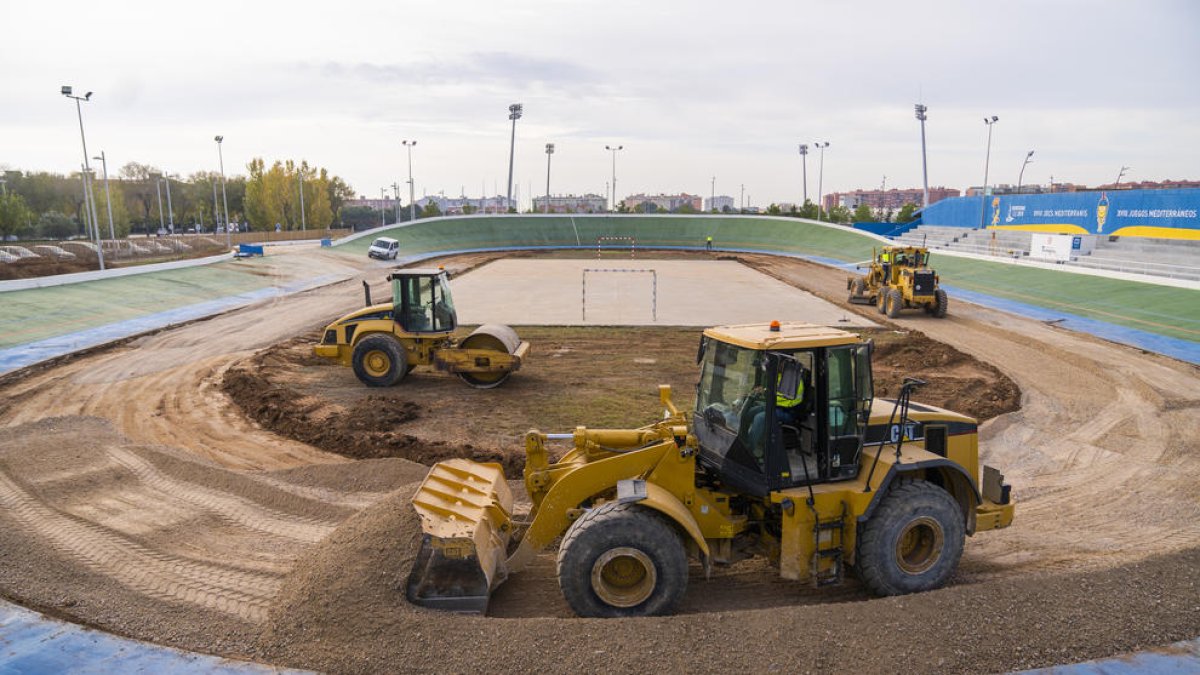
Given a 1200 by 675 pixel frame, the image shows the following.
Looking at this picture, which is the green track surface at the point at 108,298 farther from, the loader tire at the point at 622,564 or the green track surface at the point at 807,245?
the loader tire at the point at 622,564

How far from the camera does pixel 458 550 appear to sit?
6168mm

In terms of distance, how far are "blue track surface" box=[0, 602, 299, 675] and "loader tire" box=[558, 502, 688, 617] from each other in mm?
2268

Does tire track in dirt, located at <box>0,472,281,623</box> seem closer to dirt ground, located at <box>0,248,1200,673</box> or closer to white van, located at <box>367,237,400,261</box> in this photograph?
dirt ground, located at <box>0,248,1200,673</box>

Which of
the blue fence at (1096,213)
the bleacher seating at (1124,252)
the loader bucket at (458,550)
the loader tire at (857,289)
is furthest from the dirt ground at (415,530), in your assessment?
the blue fence at (1096,213)

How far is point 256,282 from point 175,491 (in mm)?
28812

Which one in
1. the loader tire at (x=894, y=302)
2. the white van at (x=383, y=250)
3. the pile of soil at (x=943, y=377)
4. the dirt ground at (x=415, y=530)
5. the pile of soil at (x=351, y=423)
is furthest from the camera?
the white van at (x=383, y=250)

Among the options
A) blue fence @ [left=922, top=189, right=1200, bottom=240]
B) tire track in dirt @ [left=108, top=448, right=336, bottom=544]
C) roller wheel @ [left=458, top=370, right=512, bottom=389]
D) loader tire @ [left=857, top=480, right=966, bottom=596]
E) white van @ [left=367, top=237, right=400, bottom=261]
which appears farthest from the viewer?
white van @ [left=367, top=237, right=400, bottom=261]

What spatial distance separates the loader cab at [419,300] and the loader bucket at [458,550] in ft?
30.9

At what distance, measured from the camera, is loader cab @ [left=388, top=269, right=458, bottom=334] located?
15.9 meters

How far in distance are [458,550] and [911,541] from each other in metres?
4.05

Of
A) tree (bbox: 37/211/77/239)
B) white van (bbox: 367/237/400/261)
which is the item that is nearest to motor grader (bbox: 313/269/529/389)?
white van (bbox: 367/237/400/261)

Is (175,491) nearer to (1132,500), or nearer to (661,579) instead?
(661,579)

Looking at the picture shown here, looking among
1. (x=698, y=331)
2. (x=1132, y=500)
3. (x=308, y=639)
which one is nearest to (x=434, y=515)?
(x=308, y=639)

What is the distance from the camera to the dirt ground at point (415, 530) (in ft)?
18.6
